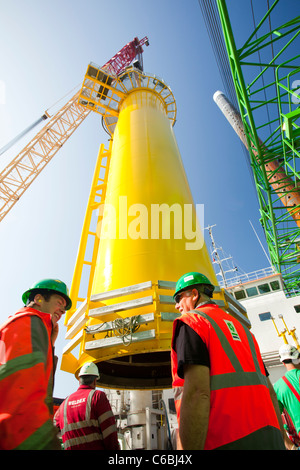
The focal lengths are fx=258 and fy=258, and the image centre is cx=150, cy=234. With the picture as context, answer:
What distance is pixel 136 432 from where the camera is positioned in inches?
476

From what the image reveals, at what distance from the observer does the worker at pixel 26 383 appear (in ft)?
4.45

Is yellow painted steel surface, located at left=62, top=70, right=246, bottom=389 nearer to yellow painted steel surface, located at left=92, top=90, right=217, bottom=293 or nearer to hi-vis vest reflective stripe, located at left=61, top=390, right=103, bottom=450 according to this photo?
yellow painted steel surface, located at left=92, top=90, right=217, bottom=293

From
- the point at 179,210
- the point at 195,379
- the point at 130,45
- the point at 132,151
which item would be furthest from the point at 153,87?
the point at 130,45

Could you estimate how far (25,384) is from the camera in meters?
1.51

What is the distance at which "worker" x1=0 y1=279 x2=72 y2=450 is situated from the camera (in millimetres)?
1355

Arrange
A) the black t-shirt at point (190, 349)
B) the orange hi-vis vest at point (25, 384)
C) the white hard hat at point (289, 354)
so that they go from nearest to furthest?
the orange hi-vis vest at point (25, 384) → the black t-shirt at point (190, 349) → the white hard hat at point (289, 354)

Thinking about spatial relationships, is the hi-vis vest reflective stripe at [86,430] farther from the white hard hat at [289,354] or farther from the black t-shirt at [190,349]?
the white hard hat at [289,354]

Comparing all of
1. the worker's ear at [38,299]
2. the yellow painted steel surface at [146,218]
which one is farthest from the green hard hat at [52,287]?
the yellow painted steel surface at [146,218]

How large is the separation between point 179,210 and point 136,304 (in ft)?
8.44

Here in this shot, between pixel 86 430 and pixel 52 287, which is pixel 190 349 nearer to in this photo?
pixel 52 287

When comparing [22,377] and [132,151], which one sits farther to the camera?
[132,151]

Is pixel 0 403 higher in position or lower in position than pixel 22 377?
lower

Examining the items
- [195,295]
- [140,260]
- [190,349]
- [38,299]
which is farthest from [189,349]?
[140,260]
